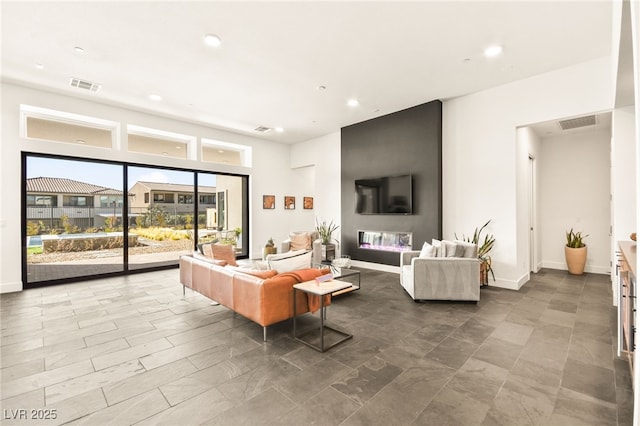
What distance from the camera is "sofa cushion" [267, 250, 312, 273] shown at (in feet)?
11.3

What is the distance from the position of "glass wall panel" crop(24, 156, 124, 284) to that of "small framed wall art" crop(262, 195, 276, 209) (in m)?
3.58

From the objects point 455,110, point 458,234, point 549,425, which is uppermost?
point 455,110

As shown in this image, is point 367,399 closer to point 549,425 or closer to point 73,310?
point 549,425

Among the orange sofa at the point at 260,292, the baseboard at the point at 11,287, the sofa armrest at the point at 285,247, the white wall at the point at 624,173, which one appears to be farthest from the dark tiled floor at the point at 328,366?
the sofa armrest at the point at 285,247

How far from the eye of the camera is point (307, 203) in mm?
9883

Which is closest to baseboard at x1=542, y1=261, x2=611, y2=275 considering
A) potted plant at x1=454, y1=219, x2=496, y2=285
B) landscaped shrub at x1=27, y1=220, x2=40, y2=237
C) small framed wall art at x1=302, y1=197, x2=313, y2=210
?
potted plant at x1=454, y1=219, x2=496, y2=285

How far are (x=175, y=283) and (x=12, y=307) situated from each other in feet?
7.10

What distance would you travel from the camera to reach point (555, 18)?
331 cm

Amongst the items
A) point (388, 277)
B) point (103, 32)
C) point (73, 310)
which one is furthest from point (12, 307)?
point (388, 277)

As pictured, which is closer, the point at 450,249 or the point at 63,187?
the point at 450,249

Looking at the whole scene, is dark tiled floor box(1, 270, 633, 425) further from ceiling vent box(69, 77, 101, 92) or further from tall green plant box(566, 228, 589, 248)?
ceiling vent box(69, 77, 101, 92)

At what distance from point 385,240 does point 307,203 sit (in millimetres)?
3806

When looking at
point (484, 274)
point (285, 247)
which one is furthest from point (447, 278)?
point (285, 247)

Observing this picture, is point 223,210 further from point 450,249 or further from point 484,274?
point 484,274
